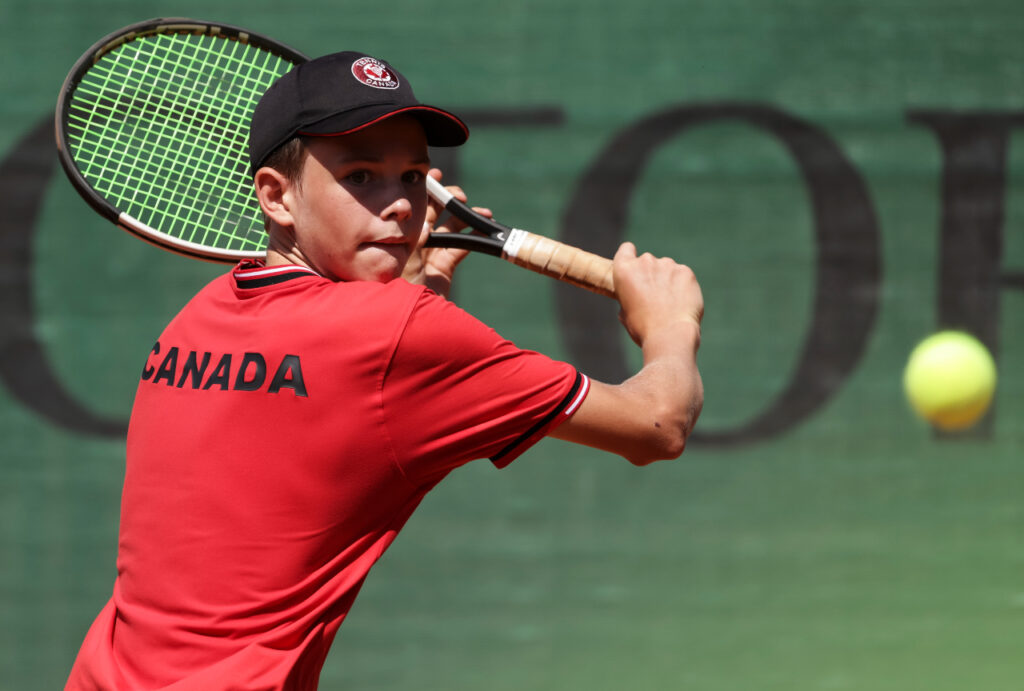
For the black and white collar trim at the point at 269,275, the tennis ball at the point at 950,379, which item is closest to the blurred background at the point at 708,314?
the tennis ball at the point at 950,379

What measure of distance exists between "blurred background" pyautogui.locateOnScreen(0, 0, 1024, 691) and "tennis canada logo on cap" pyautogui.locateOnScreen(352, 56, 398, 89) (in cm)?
177

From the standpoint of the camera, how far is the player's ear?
4.92 ft

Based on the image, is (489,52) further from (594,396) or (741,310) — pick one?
(594,396)

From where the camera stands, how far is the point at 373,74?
146 cm

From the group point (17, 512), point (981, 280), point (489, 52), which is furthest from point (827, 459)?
point (17, 512)

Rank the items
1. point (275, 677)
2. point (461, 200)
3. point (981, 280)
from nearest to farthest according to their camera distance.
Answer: point (275, 677) → point (461, 200) → point (981, 280)

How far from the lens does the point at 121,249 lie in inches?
128

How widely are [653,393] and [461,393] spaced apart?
268 millimetres

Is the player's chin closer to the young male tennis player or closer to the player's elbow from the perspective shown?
the young male tennis player

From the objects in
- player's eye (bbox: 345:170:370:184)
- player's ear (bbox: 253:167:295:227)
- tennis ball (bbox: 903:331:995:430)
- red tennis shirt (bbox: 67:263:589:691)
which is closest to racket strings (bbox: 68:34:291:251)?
player's ear (bbox: 253:167:295:227)

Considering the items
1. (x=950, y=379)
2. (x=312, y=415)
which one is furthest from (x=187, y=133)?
(x=950, y=379)

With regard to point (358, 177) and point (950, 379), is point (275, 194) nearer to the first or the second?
point (358, 177)

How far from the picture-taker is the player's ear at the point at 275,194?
1.50 metres

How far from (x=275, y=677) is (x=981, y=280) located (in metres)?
2.63
